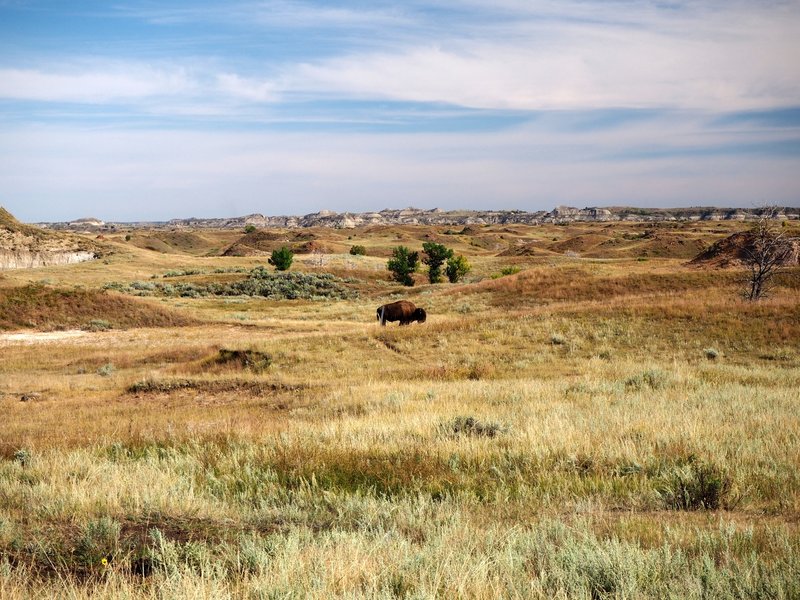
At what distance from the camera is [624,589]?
3.75 m

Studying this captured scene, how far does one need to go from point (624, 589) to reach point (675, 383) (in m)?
13.0

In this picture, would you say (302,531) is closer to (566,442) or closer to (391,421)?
(566,442)

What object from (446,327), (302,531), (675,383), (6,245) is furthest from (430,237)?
(302,531)

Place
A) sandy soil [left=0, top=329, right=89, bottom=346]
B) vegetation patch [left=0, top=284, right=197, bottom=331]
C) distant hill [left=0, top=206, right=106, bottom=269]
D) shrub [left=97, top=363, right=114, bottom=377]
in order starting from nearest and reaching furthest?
shrub [left=97, top=363, right=114, bottom=377]
sandy soil [left=0, top=329, right=89, bottom=346]
vegetation patch [left=0, top=284, right=197, bottom=331]
distant hill [left=0, top=206, right=106, bottom=269]

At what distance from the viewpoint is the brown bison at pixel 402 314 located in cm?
3105

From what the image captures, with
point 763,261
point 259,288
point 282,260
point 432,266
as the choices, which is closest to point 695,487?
point 763,261

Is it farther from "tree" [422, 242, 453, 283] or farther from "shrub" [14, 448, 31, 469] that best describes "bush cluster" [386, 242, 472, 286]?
"shrub" [14, 448, 31, 469]

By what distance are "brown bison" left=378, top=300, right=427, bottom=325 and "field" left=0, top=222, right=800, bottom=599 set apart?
609cm

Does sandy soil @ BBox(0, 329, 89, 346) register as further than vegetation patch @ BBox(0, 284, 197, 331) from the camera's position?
No

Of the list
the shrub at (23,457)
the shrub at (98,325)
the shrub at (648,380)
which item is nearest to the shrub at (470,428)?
the shrub at (23,457)

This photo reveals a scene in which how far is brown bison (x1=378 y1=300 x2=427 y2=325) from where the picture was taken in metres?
31.0

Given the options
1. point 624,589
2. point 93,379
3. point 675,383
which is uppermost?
point 624,589

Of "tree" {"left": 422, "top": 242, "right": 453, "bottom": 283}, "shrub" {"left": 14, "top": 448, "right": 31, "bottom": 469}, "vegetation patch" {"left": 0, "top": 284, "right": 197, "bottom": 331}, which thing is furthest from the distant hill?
"shrub" {"left": 14, "top": 448, "right": 31, "bottom": 469}

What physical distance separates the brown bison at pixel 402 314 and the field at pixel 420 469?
20.0 ft
